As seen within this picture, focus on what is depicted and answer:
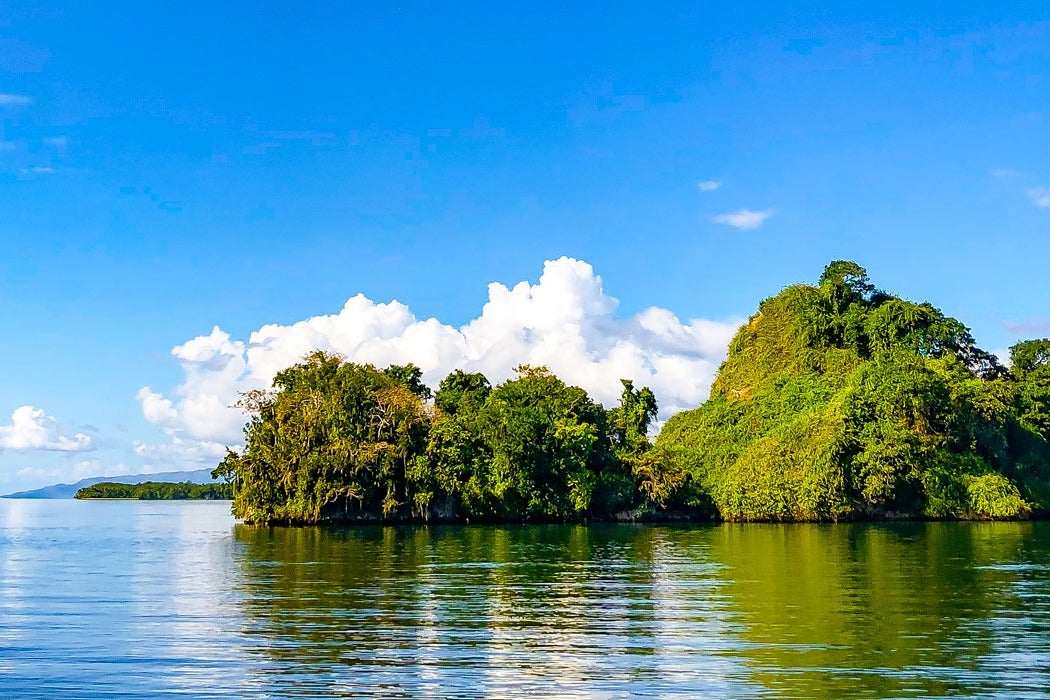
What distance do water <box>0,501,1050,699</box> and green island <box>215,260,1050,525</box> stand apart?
2385 cm

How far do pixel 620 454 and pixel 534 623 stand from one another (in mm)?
55630

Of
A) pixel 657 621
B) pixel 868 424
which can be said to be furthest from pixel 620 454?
pixel 657 621

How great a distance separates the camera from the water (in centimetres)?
1711

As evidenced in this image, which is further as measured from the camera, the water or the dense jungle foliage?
the dense jungle foliage

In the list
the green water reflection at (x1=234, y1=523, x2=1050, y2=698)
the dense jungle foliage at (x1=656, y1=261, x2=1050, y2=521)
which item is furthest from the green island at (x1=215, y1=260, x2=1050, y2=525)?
the green water reflection at (x1=234, y1=523, x2=1050, y2=698)

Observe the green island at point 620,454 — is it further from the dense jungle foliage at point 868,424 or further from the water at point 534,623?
the water at point 534,623

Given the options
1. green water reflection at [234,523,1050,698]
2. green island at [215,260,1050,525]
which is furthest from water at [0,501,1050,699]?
green island at [215,260,1050,525]

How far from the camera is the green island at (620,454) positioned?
2751 inches

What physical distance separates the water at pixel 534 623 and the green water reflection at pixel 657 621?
75 millimetres

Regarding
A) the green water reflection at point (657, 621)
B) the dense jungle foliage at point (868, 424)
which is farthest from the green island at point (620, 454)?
the green water reflection at point (657, 621)

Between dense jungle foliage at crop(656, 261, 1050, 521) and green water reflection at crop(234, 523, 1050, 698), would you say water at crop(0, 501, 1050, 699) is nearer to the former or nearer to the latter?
green water reflection at crop(234, 523, 1050, 698)

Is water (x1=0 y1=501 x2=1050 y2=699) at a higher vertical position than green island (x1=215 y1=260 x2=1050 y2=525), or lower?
lower

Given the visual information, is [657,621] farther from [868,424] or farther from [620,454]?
[620,454]

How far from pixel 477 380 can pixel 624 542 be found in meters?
34.4
